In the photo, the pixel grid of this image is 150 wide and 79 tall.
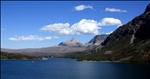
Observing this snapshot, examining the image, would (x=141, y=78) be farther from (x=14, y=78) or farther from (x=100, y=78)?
(x=14, y=78)

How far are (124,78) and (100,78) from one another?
13.3 m

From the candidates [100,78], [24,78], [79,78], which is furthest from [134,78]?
[24,78]

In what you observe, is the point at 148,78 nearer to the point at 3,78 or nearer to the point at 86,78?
the point at 86,78

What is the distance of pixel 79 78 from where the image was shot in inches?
6422

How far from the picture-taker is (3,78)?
155 m

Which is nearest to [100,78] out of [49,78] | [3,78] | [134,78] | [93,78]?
[93,78]

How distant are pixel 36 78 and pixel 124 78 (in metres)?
49.0

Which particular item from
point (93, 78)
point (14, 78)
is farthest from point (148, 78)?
point (14, 78)

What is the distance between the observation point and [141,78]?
158m

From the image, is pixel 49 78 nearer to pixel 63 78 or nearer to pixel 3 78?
pixel 63 78

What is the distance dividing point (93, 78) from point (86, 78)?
154 inches

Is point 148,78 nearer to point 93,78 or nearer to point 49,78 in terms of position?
point 93,78

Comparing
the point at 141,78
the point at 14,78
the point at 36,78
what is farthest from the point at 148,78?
the point at 14,78

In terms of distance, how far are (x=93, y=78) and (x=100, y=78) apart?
3.91 meters
